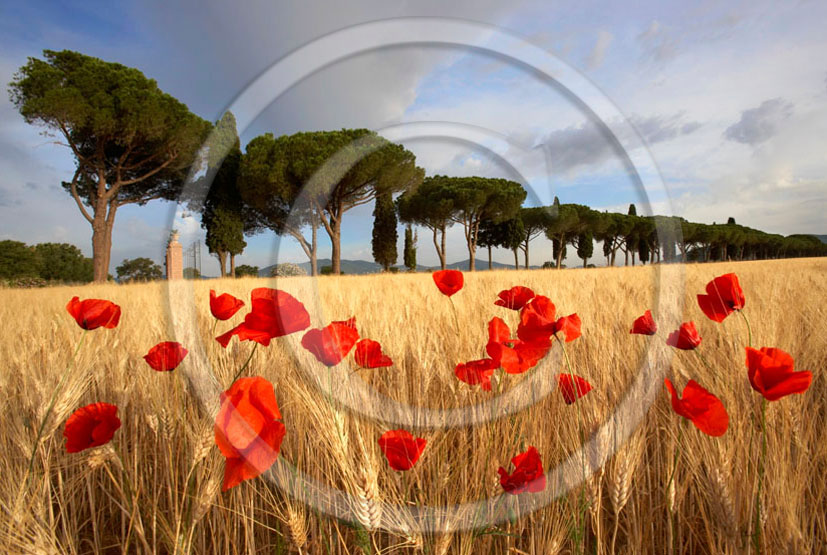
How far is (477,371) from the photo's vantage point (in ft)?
2.82

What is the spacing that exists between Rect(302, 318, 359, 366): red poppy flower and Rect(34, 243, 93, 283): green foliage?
140 feet

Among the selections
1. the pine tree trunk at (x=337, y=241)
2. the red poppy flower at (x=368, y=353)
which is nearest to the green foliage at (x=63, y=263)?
the pine tree trunk at (x=337, y=241)

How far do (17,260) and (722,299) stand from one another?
40497 millimetres

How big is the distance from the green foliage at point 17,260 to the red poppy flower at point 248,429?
120 feet

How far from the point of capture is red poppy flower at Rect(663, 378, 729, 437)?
0.59 metres

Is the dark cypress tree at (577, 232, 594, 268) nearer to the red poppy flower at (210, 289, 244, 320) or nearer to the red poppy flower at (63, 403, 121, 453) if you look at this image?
the red poppy flower at (210, 289, 244, 320)

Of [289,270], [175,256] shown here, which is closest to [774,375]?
[289,270]

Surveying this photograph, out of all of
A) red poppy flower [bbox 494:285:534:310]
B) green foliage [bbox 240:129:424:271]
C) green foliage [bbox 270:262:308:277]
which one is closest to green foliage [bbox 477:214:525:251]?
green foliage [bbox 240:129:424:271]

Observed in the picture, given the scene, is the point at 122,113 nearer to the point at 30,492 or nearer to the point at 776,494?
the point at 30,492

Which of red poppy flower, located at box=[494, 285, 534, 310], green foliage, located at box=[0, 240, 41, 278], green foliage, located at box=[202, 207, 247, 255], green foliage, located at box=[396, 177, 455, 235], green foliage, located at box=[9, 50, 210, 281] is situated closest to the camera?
red poppy flower, located at box=[494, 285, 534, 310]

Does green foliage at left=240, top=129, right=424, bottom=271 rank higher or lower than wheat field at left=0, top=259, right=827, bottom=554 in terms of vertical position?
higher

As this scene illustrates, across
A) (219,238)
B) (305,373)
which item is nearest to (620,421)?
(305,373)

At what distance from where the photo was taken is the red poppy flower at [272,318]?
0.76 m

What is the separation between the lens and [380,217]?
18984mm
